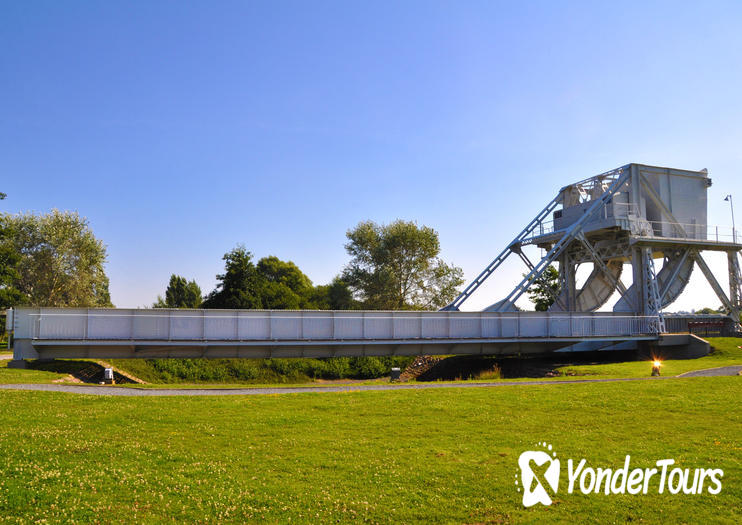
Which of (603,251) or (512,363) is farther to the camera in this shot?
A: (603,251)

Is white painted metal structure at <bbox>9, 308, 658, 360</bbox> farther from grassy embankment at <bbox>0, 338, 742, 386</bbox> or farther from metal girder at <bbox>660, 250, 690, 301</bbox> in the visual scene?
metal girder at <bbox>660, 250, 690, 301</bbox>

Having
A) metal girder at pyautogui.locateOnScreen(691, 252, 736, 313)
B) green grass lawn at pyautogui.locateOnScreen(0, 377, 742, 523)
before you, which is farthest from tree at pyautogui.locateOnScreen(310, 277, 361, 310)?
green grass lawn at pyautogui.locateOnScreen(0, 377, 742, 523)

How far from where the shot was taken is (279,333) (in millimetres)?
30000

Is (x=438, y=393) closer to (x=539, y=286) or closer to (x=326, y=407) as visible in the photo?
(x=326, y=407)

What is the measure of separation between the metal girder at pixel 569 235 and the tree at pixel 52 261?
44073 millimetres

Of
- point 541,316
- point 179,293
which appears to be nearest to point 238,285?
point 541,316

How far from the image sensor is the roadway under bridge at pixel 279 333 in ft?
89.2

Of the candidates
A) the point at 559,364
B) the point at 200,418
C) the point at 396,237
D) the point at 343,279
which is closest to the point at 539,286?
the point at 396,237

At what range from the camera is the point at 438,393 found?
61.2 feet

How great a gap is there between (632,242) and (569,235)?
186 inches

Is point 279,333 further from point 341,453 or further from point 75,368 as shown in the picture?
point 341,453

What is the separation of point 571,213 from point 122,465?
4520 centimetres

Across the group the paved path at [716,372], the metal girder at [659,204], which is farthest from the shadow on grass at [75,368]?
the metal girder at [659,204]

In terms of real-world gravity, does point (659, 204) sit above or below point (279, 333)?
above
